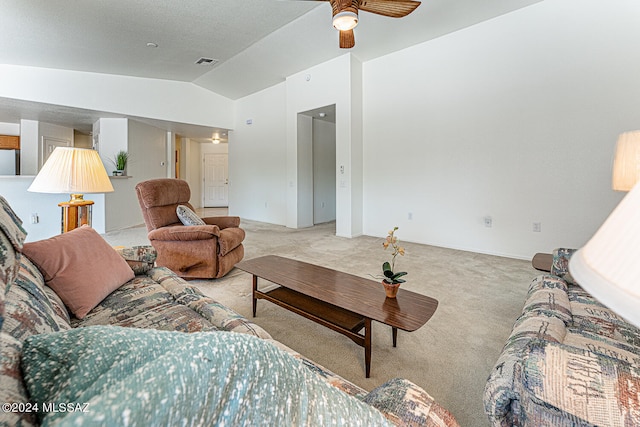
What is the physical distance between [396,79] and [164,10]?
132 inches

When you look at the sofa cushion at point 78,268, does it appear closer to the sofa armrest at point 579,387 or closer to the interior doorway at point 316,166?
the sofa armrest at point 579,387

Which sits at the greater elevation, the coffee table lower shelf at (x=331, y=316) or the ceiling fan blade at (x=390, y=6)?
the ceiling fan blade at (x=390, y=6)

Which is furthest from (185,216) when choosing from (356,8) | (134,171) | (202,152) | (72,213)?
(202,152)

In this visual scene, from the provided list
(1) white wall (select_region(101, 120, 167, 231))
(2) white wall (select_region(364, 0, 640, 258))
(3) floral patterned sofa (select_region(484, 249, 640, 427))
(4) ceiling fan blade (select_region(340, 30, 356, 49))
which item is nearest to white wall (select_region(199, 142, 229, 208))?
(1) white wall (select_region(101, 120, 167, 231))

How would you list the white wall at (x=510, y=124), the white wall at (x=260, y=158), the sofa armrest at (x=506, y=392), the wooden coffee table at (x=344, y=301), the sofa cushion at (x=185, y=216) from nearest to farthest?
the sofa armrest at (x=506, y=392), the wooden coffee table at (x=344, y=301), the sofa cushion at (x=185, y=216), the white wall at (x=510, y=124), the white wall at (x=260, y=158)

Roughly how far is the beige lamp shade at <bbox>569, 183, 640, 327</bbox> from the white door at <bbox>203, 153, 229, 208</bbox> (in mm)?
10303

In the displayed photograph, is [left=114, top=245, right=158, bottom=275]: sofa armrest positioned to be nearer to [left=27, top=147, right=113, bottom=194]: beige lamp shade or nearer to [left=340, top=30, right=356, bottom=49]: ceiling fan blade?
[left=27, top=147, right=113, bottom=194]: beige lamp shade

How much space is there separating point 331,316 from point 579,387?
121cm

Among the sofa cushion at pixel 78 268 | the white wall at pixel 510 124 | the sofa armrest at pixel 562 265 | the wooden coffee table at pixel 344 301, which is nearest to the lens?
the sofa cushion at pixel 78 268

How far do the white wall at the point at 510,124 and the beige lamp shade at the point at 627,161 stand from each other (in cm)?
176

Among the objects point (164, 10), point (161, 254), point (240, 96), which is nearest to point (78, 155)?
point (161, 254)

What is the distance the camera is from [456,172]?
13.8 feet

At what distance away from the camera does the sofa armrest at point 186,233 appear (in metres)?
2.73

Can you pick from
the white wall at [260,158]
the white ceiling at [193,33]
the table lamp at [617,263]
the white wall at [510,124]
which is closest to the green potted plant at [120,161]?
the white ceiling at [193,33]
